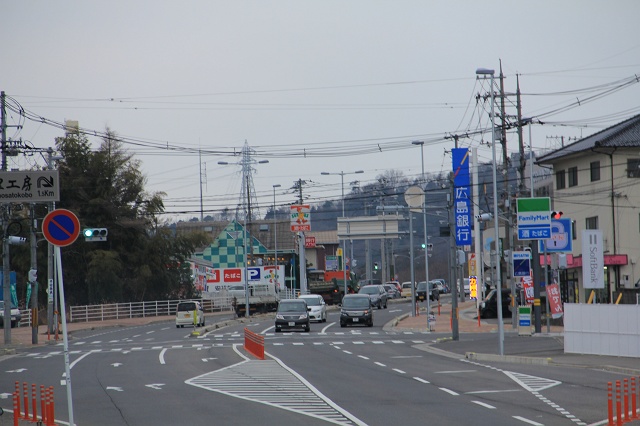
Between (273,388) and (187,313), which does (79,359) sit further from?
(187,313)

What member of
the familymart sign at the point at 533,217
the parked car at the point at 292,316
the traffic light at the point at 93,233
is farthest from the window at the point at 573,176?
the traffic light at the point at 93,233

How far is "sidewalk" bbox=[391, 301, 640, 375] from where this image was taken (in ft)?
89.8

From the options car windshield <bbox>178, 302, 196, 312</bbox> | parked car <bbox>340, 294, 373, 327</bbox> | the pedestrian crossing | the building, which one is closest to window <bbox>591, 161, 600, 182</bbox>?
the building

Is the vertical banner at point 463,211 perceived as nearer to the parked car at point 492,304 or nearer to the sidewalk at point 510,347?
the parked car at point 492,304

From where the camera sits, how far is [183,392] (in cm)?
2162

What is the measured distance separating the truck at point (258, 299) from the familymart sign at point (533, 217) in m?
37.7

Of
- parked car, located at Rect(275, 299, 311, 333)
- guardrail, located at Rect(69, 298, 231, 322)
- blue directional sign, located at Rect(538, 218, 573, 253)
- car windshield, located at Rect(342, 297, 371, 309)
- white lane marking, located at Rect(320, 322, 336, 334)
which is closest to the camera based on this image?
blue directional sign, located at Rect(538, 218, 573, 253)

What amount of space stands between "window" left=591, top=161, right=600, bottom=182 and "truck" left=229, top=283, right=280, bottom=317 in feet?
89.5

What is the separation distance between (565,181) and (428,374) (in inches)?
1483

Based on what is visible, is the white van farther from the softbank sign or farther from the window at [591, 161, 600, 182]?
the softbank sign

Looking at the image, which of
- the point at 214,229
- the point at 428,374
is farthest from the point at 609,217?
the point at 214,229

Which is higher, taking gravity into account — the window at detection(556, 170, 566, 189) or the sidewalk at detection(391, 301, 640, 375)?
the window at detection(556, 170, 566, 189)

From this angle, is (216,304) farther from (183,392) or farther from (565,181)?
(183,392)

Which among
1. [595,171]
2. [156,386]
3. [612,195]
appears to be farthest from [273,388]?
[595,171]
